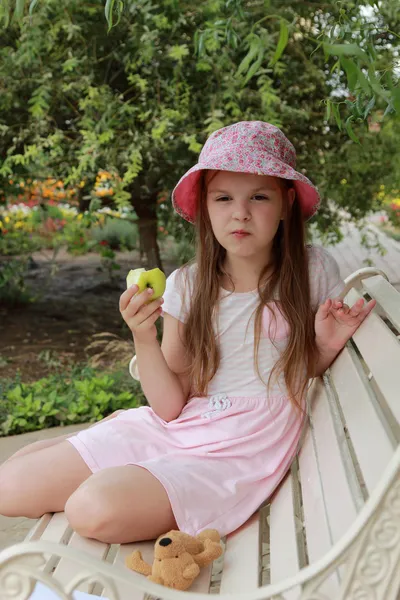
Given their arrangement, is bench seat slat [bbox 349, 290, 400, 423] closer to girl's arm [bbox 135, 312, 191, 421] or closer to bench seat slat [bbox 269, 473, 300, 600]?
bench seat slat [bbox 269, 473, 300, 600]

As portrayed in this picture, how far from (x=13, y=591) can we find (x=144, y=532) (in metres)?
0.56

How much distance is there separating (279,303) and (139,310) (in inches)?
16.7

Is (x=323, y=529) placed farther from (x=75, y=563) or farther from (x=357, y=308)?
(x=357, y=308)

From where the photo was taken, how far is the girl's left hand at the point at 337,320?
7.13 ft

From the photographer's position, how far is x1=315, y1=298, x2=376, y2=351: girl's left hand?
2.17m

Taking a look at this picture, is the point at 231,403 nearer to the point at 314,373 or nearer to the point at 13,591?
the point at 314,373

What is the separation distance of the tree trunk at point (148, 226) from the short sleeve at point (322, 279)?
306 centimetres

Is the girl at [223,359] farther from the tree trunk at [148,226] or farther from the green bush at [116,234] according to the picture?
the green bush at [116,234]

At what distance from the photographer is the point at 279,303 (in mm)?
2316

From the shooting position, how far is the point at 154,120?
4207 mm

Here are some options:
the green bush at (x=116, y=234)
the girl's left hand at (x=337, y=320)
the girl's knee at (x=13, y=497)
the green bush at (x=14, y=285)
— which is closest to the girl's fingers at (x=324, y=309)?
the girl's left hand at (x=337, y=320)

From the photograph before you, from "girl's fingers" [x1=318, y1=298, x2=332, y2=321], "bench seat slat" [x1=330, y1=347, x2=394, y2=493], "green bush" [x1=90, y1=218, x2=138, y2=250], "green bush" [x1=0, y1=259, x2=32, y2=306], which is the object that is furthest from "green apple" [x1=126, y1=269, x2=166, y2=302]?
"green bush" [x1=90, y1=218, x2=138, y2=250]

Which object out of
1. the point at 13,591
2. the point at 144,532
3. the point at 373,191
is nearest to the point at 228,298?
the point at 144,532

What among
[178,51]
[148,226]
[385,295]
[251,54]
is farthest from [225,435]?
[148,226]
